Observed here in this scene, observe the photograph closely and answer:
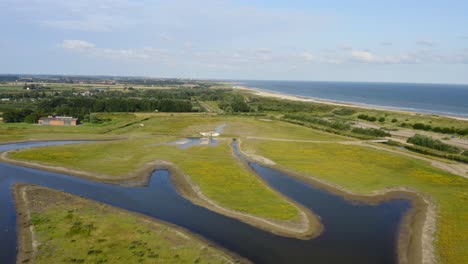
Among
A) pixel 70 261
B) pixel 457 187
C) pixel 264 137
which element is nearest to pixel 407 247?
pixel 457 187

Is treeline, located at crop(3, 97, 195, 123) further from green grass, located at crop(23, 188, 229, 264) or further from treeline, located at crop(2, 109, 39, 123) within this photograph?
green grass, located at crop(23, 188, 229, 264)

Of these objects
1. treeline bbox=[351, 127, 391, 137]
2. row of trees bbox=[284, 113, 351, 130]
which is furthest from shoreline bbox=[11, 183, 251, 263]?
row of trees bbox=[284, 113, 351, 130]

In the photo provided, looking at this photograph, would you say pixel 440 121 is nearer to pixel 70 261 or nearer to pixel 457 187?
pixel 457 187

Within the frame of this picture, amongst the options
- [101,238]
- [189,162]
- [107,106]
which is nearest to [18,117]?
[107,106]

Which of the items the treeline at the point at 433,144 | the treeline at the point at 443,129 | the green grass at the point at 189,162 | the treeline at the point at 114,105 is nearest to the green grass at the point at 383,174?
the green grass at the point at 189,162

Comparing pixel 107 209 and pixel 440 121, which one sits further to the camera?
pixel 440 121

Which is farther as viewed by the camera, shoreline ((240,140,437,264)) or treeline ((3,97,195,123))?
treeline ((3,97,195,123))
